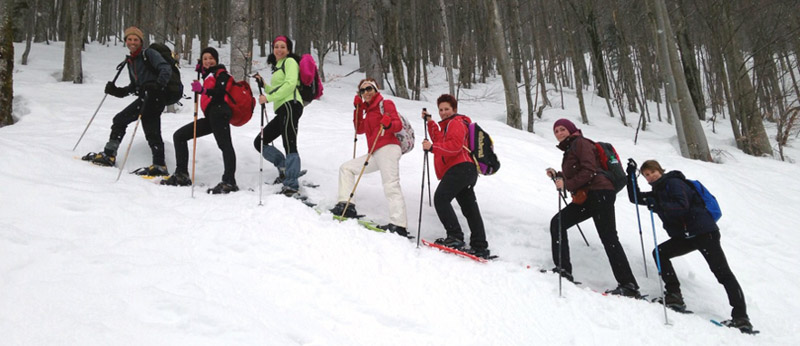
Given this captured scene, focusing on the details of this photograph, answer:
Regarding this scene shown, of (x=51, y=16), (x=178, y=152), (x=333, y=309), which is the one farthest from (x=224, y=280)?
(x=51, y=16)

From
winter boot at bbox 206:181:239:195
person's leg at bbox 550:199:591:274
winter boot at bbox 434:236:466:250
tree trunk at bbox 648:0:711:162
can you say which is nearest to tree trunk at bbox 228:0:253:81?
winter boot at bbox 206:181:239:195

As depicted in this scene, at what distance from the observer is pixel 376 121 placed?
16.7 ft

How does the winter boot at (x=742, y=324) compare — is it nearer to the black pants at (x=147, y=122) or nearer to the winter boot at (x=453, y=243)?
the winter boot at (x=453, y=243)

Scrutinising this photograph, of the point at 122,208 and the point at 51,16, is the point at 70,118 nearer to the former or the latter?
Result: the point at 122,208

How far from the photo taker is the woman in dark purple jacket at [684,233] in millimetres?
4174

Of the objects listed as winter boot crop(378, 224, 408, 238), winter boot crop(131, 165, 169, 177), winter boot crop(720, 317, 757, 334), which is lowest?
winter boot crop(720, 317, 757, 334)

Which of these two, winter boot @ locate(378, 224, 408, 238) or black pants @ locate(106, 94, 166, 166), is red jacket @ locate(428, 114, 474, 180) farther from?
black pants @ locate(106, 94, 166, 166)

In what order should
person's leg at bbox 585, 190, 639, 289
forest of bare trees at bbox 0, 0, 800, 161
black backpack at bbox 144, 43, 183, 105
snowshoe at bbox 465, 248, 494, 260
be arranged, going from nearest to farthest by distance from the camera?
person's leg at bbox 585, 190, 639, 289 < snowshoe at bbox 465, 248, 494, 260 < black backpack at bbox 144, 43, 183, 105 < forest of bare trees at bbox 0, 0, 800, 161

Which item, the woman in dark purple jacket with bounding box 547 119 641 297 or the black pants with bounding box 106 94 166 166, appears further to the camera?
the black pants with bounding box 106 94 166 166

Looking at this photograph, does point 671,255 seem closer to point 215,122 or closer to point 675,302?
point 675,302

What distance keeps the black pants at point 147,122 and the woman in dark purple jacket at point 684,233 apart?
20.0ft

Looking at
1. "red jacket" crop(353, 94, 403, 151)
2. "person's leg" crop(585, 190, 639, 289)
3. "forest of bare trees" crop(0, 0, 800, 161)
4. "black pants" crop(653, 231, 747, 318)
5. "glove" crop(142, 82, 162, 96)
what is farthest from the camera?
"forest of bare trees" crop(0, 0, 800, 161)

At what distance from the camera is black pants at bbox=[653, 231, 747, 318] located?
4145 mm

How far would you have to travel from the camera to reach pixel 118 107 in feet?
31.4
